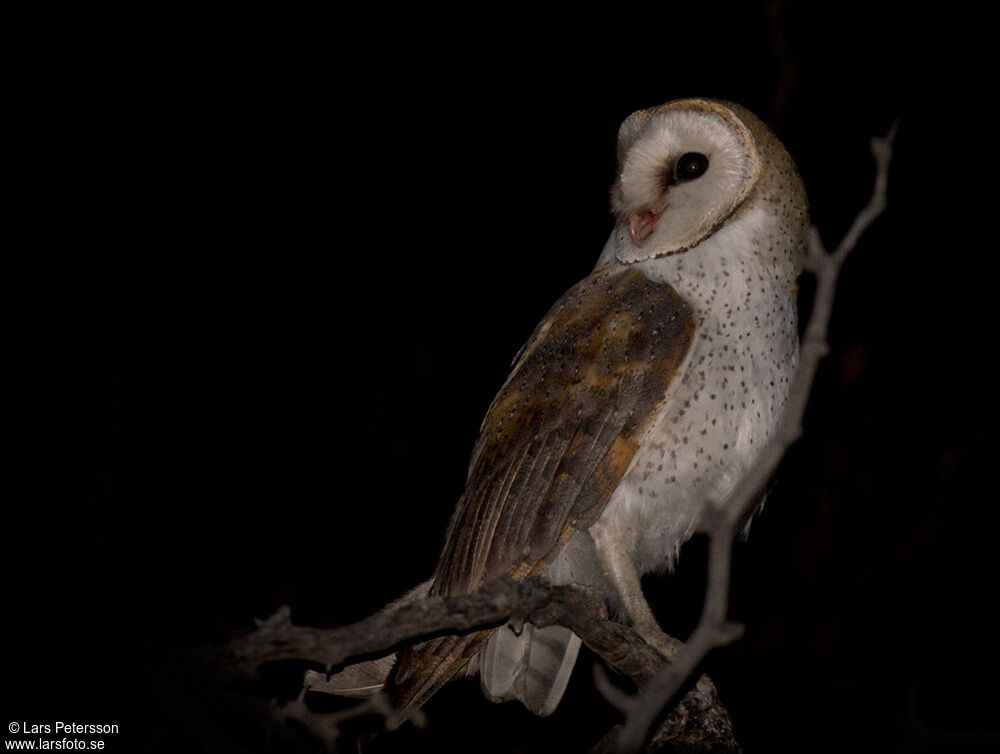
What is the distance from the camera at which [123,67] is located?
394 centimetres

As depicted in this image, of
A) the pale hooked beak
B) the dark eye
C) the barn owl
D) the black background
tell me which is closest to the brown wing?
the barn owl

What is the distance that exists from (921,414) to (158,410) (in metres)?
3.33

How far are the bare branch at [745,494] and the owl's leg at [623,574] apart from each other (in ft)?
2.38

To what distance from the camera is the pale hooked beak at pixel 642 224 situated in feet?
6.34

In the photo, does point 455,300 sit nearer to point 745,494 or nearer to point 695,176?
point 695,176

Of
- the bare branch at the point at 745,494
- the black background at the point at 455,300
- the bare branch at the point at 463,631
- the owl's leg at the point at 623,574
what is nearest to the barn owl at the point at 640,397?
the owl's leg at the point at 623,574

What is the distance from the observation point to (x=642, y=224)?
194cm

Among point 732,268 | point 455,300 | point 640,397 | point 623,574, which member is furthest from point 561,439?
point 455,300

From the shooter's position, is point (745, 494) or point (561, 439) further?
point (561, 439)

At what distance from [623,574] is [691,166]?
31.6 inches

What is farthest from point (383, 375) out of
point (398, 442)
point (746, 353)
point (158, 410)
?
point (746, 353)

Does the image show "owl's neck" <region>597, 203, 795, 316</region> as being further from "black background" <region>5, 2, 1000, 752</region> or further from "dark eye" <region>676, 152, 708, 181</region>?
"black background" <region>5, 2, 1000, 752</region>

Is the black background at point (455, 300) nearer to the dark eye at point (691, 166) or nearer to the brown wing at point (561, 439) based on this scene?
the brown wing at point (561, 439)

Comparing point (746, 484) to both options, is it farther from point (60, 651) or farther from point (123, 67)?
point (123, 67)
